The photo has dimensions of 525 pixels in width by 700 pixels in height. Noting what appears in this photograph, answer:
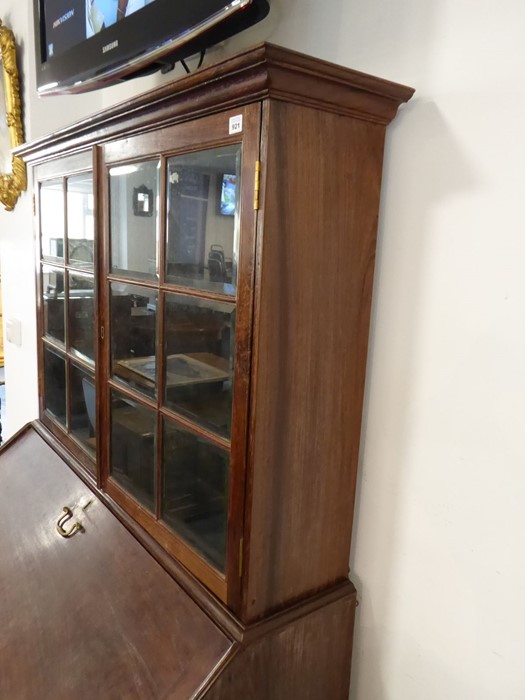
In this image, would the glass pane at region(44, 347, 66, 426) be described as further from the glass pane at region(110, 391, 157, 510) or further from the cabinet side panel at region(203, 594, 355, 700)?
the cabinet side panel at region(203, 594, 355, 700)

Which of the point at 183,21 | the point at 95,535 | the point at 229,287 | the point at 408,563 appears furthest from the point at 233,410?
the point at 183,21

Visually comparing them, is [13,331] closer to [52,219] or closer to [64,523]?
[52,219]

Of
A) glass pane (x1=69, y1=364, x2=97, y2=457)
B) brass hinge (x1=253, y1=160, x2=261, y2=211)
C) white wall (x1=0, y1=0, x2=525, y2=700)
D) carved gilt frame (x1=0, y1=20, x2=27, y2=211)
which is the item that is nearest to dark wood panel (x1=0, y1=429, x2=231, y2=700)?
glass pane (x1=69, y1=364, x2=97, y2=457)

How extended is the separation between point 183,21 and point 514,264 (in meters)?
0.76

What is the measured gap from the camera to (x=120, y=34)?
3.69 ft

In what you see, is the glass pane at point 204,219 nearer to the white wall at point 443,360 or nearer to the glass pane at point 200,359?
the glass pane at point 200,359

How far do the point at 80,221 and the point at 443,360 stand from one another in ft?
2.91

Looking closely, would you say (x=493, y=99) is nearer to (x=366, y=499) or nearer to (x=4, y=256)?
(x=366, y=499)

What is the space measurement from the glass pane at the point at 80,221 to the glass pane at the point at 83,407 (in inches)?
11.3

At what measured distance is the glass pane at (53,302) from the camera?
138 centimetres

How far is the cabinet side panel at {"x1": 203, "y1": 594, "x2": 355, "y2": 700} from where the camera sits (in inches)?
32.0

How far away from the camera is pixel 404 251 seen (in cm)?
85

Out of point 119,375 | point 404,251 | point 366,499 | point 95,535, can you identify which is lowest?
point 95,535

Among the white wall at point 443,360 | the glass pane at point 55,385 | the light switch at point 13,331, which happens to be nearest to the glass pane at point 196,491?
the white wall at point 443,360
